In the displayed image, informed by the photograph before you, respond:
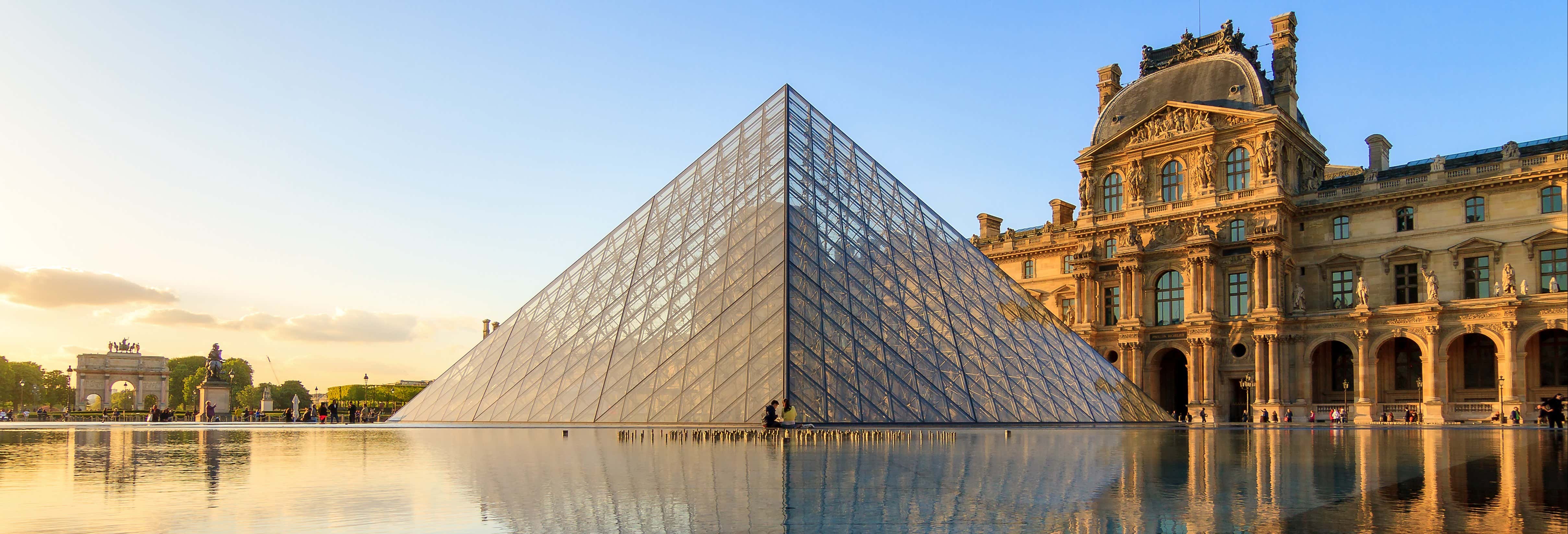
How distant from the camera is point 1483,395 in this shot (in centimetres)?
3869

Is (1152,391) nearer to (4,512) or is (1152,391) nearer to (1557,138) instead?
(1557,138)

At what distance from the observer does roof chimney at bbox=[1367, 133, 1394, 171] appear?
4666 cm

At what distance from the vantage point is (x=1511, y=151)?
38531mm

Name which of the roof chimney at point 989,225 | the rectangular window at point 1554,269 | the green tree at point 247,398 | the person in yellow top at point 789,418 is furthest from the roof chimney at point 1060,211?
the green tree at point 247,398

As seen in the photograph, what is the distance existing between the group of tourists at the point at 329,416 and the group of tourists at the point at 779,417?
1872 centimetres

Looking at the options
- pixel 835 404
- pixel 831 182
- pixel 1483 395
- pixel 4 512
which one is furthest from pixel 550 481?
pixel 1483 395

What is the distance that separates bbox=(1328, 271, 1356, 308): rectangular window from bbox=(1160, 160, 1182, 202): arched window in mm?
6682

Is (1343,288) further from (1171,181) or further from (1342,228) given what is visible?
(1171,181)

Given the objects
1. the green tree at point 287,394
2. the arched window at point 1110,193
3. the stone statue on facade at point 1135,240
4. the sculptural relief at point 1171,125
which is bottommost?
the green tree at point 287,394

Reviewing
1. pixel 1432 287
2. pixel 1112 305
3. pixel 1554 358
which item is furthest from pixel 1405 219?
pixel 1112 305

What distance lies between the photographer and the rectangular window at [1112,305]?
47500 mm

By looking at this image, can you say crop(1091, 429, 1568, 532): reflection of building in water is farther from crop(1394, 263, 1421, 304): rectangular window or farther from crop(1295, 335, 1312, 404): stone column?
crop(1394, 263, 1421, 304): rectangular window

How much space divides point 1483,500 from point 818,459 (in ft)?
19.5

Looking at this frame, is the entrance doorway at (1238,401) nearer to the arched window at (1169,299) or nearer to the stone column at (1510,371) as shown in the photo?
the arched window at (1169,299)
